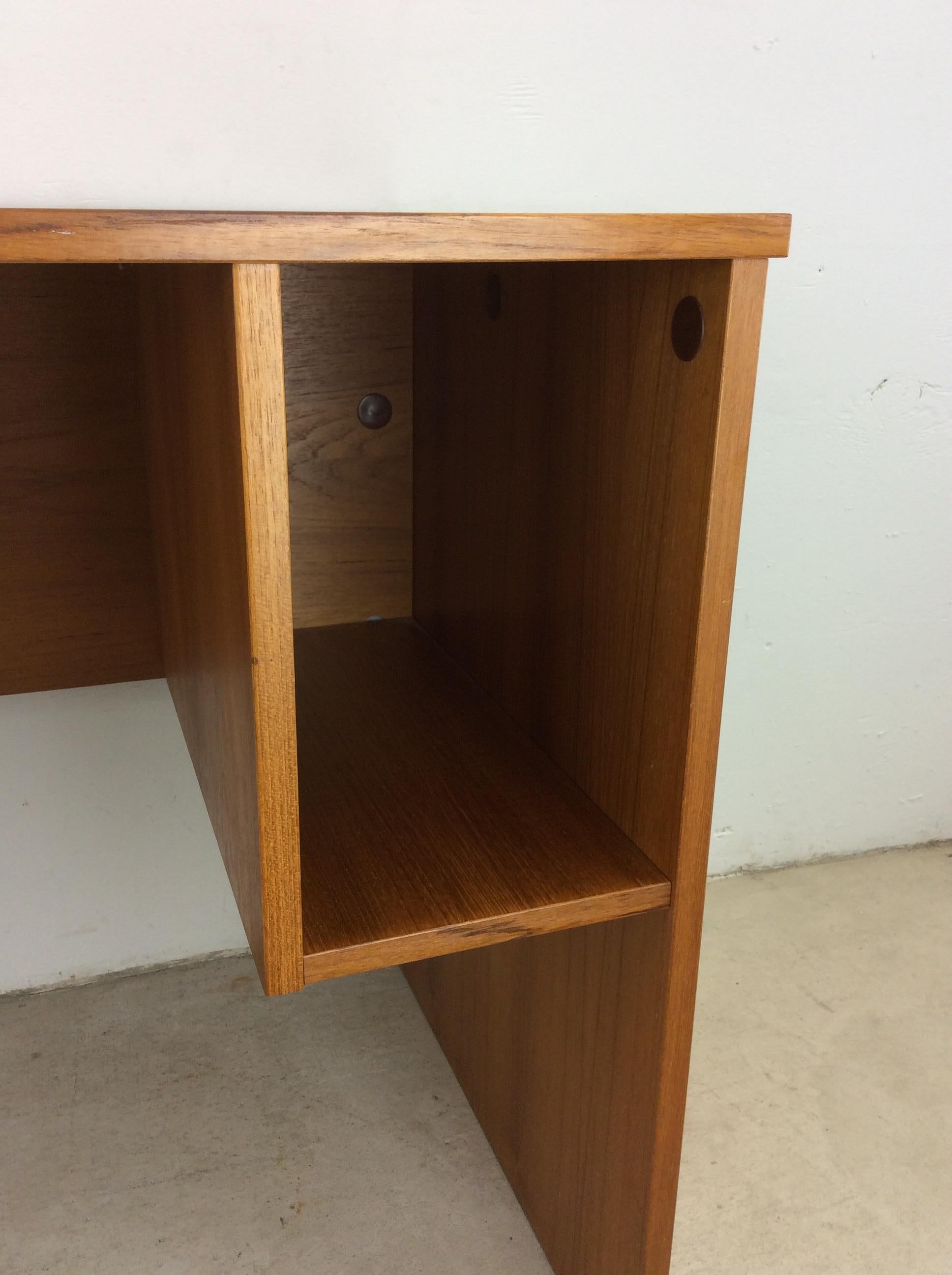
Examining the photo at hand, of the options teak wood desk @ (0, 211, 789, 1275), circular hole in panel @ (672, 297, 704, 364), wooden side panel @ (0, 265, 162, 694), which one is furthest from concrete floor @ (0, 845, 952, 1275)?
circular hole in panel @ (672, 297, 704, 364)

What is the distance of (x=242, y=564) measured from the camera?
1.92ft

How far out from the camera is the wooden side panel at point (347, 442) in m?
1.08

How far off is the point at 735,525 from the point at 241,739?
0.32m

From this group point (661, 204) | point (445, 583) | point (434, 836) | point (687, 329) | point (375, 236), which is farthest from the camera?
point (661, 204)

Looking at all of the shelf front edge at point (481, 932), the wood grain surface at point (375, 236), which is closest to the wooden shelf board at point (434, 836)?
the shelf front edge at point (481, 932)

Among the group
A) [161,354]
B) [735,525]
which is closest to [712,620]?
[735,525]

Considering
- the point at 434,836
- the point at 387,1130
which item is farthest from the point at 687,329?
the point at 387,1130

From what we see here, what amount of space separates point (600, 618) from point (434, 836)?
19 centimetres

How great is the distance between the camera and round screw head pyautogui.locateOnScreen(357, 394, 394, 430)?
1.12 metres

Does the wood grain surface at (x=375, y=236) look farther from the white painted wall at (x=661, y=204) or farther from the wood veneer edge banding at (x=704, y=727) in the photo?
the white painted wall at (x=661, y=204)

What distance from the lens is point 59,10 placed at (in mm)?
956

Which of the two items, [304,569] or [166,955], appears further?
[166,955]

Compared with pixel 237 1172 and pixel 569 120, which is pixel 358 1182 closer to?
pixel 237 1172

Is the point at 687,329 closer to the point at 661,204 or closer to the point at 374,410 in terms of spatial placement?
the point at 374,410
